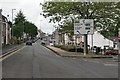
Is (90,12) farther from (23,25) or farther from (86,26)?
(23,25)

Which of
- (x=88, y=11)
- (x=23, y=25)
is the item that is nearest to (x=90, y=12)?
(x=88, y=11)

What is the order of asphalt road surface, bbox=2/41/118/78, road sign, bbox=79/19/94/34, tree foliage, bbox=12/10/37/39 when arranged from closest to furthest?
1. asphalt road surface, bbox=2/41/118/78
2. road sign, bbox=79/19/94/34
3. tree foliage, bbox=12/10/37/39

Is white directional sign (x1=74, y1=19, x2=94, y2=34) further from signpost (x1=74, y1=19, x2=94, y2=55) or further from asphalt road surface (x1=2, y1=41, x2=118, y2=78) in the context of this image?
asphalt road surface (x1=2, y1=41, x2=118, y2=78)

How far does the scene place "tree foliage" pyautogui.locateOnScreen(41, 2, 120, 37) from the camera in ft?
152

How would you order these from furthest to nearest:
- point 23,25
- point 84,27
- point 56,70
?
point 23,25
point 84,27
point 56,70

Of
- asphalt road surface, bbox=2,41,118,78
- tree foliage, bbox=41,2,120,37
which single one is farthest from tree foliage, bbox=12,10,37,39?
asphalt road surface, bbox=2,41,118,78

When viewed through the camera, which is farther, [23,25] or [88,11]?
[23,25]

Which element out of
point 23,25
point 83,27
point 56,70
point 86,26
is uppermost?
point 23,25

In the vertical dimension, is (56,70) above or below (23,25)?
below

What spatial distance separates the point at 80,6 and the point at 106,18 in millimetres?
4154

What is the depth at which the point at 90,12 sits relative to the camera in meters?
48.4

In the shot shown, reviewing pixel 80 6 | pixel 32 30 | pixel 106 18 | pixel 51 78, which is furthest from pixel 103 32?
pixel 32 30

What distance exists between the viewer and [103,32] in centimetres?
4988

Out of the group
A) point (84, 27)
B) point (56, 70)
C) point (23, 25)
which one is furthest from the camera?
point (23, 25)
